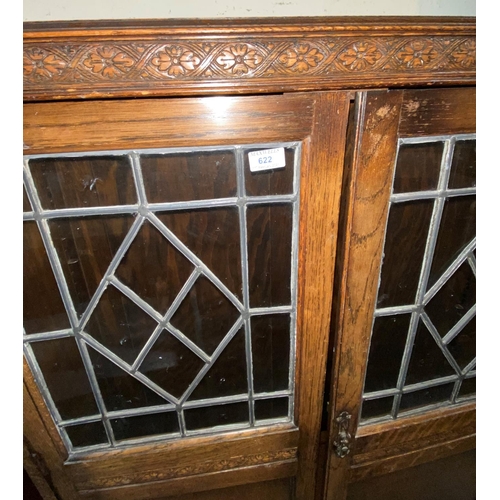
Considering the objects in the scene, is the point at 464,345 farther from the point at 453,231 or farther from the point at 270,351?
the point at 270,351

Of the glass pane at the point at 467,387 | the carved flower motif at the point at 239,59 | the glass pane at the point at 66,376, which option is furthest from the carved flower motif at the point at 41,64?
the glass pane at the point at 467,387

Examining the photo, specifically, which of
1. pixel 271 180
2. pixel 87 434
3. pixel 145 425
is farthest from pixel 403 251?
pixel 87 434

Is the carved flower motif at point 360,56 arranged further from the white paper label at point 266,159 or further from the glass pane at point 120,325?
the glass pane at point 120,325

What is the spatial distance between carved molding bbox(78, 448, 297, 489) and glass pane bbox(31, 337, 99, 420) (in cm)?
21

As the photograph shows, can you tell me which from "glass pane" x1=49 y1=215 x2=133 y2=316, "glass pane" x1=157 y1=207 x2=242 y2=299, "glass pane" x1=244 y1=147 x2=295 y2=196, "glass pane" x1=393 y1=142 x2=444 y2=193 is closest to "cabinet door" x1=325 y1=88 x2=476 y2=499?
"glass pane" x1=393 y1=142 x2=444 y2=193

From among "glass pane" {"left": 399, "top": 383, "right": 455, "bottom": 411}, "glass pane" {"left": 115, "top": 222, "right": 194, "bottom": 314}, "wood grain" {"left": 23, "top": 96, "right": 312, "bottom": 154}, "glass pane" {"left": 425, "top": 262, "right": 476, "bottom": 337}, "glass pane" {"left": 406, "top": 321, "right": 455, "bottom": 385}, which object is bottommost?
"glass pane" {"left": 399, "top": 383, "right": 455, "bottom": 411}

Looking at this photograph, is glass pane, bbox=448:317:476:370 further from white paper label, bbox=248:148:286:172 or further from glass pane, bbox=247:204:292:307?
white paper label, bbox=248:148:286:172

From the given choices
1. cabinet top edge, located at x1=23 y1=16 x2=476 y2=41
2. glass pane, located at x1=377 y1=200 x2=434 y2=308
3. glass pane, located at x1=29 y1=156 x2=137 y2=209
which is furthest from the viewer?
glass pane, located at x1=377 y1=200 x2=434 y2=308

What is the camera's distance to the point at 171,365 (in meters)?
0.73

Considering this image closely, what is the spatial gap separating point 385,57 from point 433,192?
276 millimetres

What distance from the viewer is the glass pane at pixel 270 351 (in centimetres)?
71

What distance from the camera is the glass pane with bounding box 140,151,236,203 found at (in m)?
0.55

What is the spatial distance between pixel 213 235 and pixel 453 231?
51cm

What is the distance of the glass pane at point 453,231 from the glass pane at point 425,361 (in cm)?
15
